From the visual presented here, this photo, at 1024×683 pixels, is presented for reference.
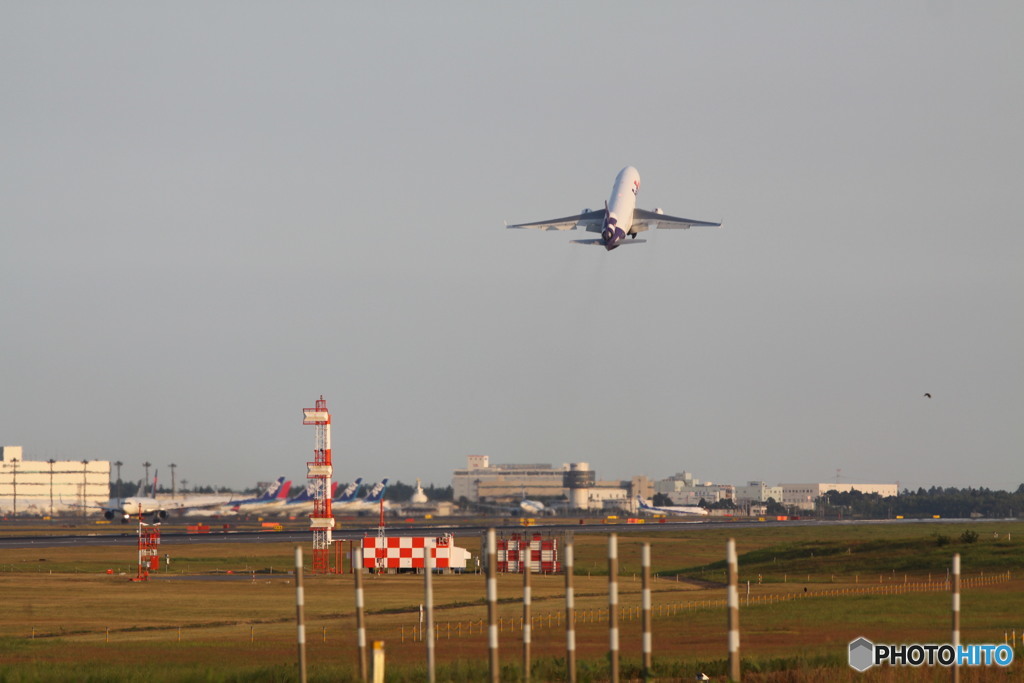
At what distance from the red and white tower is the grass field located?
3.55 m

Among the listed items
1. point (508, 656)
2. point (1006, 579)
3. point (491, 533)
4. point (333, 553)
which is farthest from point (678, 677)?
point (333, 553)

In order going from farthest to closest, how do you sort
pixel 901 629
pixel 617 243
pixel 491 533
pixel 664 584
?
pixel 664 584, pixel 617 243, pixel 901 629, pixel 491 533

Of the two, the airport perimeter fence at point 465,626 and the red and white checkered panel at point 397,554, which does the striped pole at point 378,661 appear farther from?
the red and white checkered panel at point 397,554

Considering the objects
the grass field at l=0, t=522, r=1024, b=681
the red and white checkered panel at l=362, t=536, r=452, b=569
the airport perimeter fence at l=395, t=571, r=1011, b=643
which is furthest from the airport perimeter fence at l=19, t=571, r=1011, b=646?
the red and white checkered panel at l=362, t=536, r=452, b=569

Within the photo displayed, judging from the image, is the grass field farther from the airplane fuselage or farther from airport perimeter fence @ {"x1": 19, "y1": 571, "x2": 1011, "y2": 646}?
the airplane fuselage

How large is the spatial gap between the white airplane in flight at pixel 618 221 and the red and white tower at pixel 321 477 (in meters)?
27.7

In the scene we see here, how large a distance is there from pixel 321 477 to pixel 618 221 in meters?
34.9

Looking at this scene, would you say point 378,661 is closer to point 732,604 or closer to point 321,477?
point 732,604

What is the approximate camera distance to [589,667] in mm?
39031

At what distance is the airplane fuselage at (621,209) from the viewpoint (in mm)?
75525

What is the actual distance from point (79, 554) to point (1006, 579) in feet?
272

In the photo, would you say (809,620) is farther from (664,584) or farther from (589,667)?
(664,584)

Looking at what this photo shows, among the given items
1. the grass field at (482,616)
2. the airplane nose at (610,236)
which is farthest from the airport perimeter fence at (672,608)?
the airplane nose at (610,236)

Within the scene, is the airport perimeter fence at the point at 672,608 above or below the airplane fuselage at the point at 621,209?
below
